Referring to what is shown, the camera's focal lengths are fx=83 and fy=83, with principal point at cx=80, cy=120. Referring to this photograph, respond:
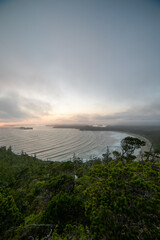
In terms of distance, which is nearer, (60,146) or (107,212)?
(107,212)

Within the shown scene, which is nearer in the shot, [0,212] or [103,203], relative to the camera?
[103,203]

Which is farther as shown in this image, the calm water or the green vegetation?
the calm water

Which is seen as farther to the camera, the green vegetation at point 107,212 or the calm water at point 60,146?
the calm water at point 60,146

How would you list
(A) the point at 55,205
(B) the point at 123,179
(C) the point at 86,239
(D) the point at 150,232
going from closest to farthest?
(D) the point at 150,232 → (C) the point at 86,239 → (B) the point at 123,179 → (A) the point at 55,205

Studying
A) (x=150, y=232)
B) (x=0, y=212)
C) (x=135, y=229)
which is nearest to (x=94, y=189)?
(x=135, y=229)

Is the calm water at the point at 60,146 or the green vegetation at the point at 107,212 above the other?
the green vegetation at the point at 107,212

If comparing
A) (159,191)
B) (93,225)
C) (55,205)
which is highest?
(159,191)

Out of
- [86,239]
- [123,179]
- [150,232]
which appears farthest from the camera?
[123,179]

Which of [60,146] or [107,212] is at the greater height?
[107,212]

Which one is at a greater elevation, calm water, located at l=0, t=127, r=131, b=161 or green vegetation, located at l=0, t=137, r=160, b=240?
green vegetation, located at l=0, t=137, r=160, b=240

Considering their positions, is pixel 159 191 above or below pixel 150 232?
above

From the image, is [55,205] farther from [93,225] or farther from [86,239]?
[93,225]
